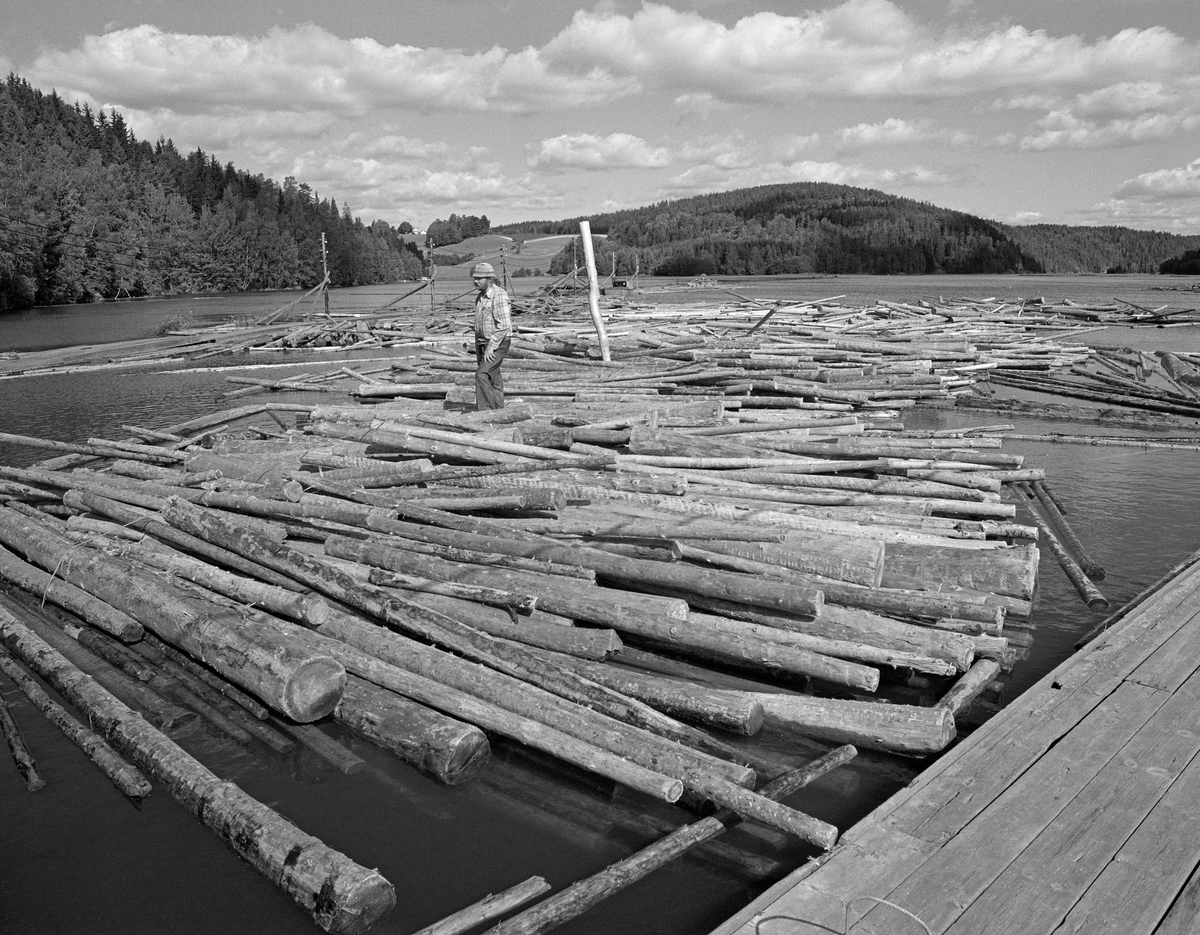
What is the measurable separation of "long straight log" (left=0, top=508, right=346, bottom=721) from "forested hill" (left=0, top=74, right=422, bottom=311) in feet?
224

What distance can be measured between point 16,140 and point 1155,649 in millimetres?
121805

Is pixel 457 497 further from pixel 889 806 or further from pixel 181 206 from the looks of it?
pixel 181 206

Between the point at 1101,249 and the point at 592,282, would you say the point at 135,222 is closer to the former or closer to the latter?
the point at 592,282

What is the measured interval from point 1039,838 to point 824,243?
174007mm

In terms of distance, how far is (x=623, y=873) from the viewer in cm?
403

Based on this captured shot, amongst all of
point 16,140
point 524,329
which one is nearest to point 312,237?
point 16,140

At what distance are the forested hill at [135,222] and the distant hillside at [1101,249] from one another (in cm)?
11946

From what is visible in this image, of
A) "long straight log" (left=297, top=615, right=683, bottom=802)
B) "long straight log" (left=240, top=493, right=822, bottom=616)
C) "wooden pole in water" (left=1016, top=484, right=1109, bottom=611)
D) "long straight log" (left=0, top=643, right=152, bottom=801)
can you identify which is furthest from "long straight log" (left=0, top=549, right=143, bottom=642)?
"wooden pole in water" (left=1016, top=484, right=1109, bottom=611)

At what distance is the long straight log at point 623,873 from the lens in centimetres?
377

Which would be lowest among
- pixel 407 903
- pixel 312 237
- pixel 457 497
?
pixel 407 903

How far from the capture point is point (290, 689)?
5.42 m

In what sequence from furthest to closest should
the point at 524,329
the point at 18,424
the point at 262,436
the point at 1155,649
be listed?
the point at 524,329 → the point at 18,424 → the point at 262,436 → the point at 1155,649

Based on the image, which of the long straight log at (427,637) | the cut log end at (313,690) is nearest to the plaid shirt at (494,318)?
the long straight log at (427,637)

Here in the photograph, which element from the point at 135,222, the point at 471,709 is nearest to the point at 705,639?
the point at 471,709
